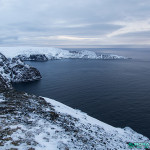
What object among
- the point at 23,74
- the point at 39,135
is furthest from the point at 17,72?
the point at 39,135

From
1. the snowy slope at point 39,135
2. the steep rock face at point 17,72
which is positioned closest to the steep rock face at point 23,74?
the steep rock face at point 17,72

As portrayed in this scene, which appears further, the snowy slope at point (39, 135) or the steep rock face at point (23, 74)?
the steep rock face at point (23, 74)

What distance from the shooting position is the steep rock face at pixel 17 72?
86.9 m

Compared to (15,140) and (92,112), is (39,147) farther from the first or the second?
(92,112)

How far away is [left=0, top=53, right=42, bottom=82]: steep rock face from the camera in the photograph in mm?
86938

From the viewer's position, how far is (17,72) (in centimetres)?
8906

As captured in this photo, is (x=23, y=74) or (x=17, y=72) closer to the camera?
(x=17, y=72)

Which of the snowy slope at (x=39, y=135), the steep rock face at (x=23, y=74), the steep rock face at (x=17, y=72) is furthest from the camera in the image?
the steep rock face at (x=23, y=74)

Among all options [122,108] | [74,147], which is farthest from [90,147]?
[122,108]

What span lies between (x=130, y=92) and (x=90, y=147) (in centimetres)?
5325

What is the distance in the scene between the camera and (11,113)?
21547 millimetres

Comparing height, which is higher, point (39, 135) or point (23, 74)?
point (39, 135)

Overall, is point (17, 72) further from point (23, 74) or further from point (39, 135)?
point (39, 135)

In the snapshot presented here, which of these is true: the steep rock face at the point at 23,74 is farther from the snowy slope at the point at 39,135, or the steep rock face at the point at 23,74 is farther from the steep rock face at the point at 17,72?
the snowy slope at the point at 39,135
